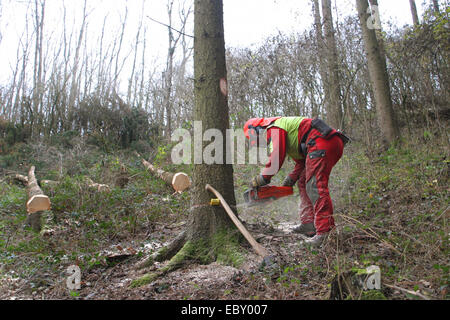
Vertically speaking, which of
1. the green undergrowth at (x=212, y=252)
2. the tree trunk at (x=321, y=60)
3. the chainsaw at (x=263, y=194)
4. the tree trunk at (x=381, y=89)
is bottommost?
the green undergrowth at (x=212, y=252)

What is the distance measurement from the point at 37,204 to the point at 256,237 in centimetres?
396

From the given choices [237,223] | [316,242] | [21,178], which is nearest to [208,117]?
[237,223]

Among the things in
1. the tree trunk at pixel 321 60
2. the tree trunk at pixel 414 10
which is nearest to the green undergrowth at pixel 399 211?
the tree trunk at pixel 321 60

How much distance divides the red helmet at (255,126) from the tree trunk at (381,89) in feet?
15.7

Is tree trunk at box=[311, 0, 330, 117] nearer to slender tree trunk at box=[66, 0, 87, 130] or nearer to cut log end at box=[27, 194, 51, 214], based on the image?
cut log end at box=[27, 194, 51, 214]

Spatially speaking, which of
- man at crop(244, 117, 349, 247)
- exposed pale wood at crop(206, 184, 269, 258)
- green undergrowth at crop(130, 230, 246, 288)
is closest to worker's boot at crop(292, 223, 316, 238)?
man at crop(244, 117, 349, 247)

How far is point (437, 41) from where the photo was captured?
7.70m

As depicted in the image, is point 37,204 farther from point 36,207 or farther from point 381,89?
point 381,89

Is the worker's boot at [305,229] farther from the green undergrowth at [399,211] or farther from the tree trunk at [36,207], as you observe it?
the tree trunk at [36,207]

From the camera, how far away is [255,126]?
13.7 ft

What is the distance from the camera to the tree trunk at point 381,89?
7664 mm

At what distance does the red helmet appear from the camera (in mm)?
4082
